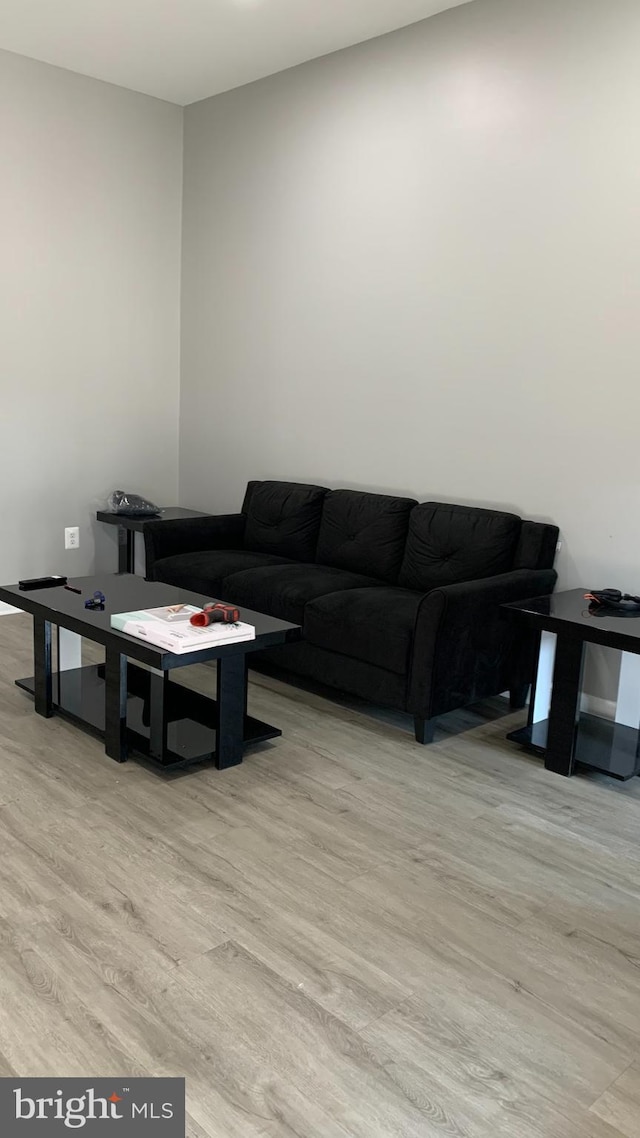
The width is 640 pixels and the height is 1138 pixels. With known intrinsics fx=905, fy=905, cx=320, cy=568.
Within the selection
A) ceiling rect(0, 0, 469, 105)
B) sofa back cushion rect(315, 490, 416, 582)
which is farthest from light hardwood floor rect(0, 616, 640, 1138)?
ceiling rect(0, 0, 469, 105)

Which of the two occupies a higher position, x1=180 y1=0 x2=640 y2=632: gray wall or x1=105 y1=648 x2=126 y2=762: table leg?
x1=180 y1=0 x2=640 y2=632: gray wall

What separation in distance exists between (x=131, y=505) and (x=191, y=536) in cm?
66

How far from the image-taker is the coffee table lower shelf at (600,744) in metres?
3.04

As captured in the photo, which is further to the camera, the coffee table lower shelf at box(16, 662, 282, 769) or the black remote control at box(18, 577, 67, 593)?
the black remote control at box(18, 577, 67, 593)

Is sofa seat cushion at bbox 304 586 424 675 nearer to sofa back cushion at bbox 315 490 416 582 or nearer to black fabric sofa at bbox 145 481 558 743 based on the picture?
black fabric sofa at bbox 145 481 558 743

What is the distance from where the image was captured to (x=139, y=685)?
3494mm

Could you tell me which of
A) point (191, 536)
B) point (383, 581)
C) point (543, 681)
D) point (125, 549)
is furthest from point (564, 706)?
point (125, 549)

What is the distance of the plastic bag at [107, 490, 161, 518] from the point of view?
5059mm

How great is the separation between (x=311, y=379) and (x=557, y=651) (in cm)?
227

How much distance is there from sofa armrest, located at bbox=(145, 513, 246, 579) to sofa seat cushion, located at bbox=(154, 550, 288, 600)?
62 millimetres

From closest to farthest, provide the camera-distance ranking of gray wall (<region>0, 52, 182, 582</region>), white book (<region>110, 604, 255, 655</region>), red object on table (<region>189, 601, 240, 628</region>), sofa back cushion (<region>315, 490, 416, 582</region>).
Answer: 1. white book (<region>110, 604, 255, 655</region>)
2. red object on table (<region>189, 601, 240, 628</region>)
3. sofa back cushion (<region>315, 490, 416, 582</region>)
4. gray wall (<region>0, 52, 182, 582</region>)

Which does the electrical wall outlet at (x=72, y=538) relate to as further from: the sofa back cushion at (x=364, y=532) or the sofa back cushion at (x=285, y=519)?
the sofa back cushion at (x=364, y=532)

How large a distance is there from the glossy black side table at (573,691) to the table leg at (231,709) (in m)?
0.95

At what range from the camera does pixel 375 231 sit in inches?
168
